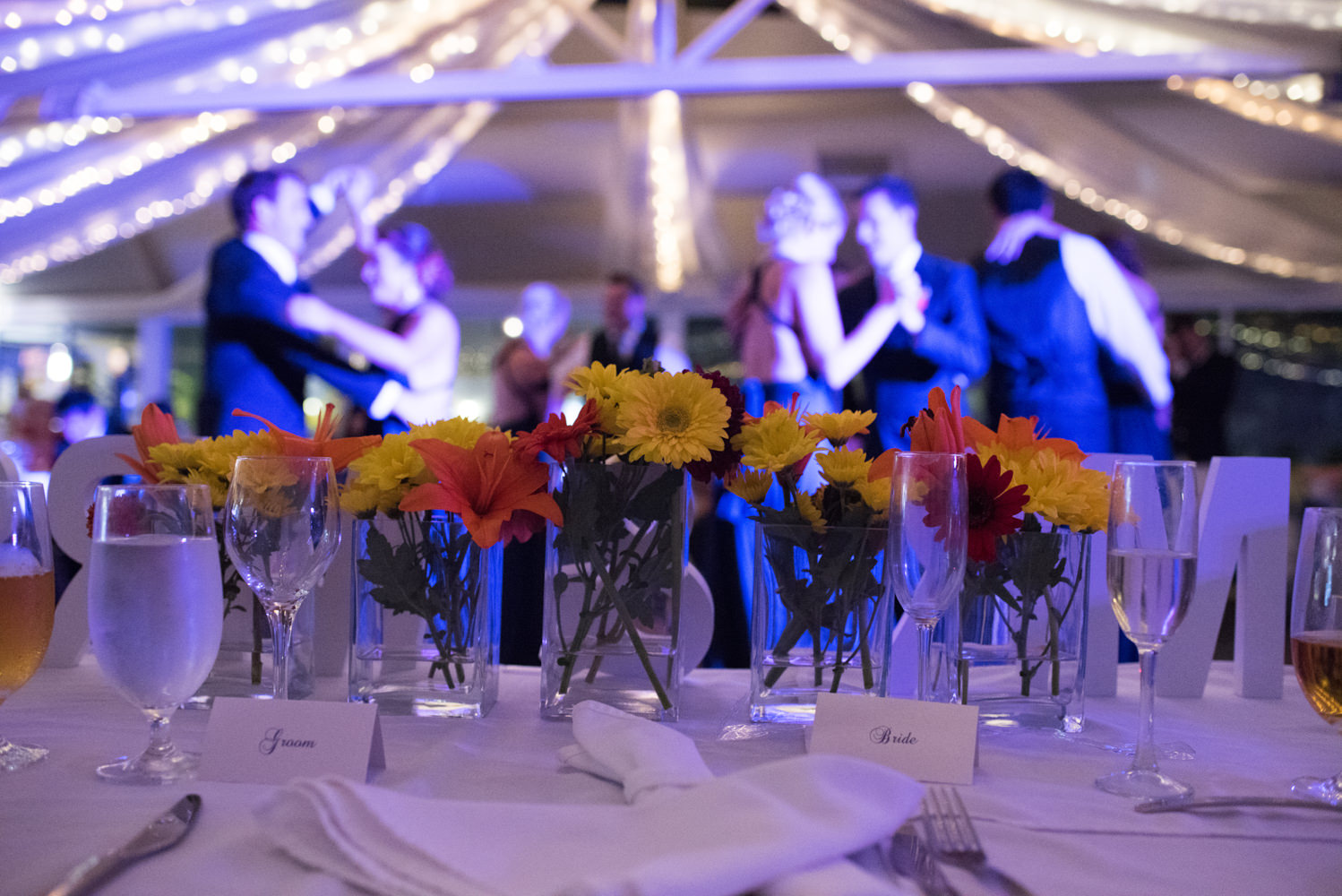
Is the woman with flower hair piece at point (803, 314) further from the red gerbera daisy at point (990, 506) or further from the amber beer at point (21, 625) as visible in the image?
the amber beer at point (21, 625)

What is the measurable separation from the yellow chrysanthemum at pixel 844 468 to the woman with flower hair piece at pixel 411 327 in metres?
2.65

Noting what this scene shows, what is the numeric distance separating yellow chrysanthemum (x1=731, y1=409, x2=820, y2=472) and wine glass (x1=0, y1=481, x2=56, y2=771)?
1.75 ft

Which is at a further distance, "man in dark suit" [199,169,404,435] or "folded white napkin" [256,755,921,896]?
"man in dark suit" [199,169,404,435]

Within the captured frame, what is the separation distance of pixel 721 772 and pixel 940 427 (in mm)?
338

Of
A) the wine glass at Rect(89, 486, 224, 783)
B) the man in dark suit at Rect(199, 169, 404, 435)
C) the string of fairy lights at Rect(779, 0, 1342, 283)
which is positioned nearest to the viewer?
the wine glass at Rect(89, 486, 224, 783)

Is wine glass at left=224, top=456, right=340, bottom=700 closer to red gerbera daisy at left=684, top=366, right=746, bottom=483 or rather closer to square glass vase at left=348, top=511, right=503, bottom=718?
square glass vase at left=348, top=511, right=503, bottom=718

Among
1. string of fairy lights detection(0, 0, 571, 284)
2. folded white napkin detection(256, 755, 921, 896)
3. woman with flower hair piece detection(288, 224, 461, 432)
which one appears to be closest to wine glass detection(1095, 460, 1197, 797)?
folded white napkin detection(256, 755, 921, 896)

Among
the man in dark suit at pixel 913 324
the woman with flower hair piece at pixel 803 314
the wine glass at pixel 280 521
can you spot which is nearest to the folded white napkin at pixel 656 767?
the wine glass at pixel 280 521

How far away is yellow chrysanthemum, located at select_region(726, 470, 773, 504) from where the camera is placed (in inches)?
36.4

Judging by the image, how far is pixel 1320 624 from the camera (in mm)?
745

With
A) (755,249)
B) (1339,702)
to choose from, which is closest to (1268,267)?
(755,249)

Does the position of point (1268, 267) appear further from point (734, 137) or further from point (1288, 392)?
point (734, 137)

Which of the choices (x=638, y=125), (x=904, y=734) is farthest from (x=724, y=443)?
(x=638, y=125)

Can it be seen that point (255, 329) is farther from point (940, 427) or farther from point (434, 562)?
point (940, 427)
